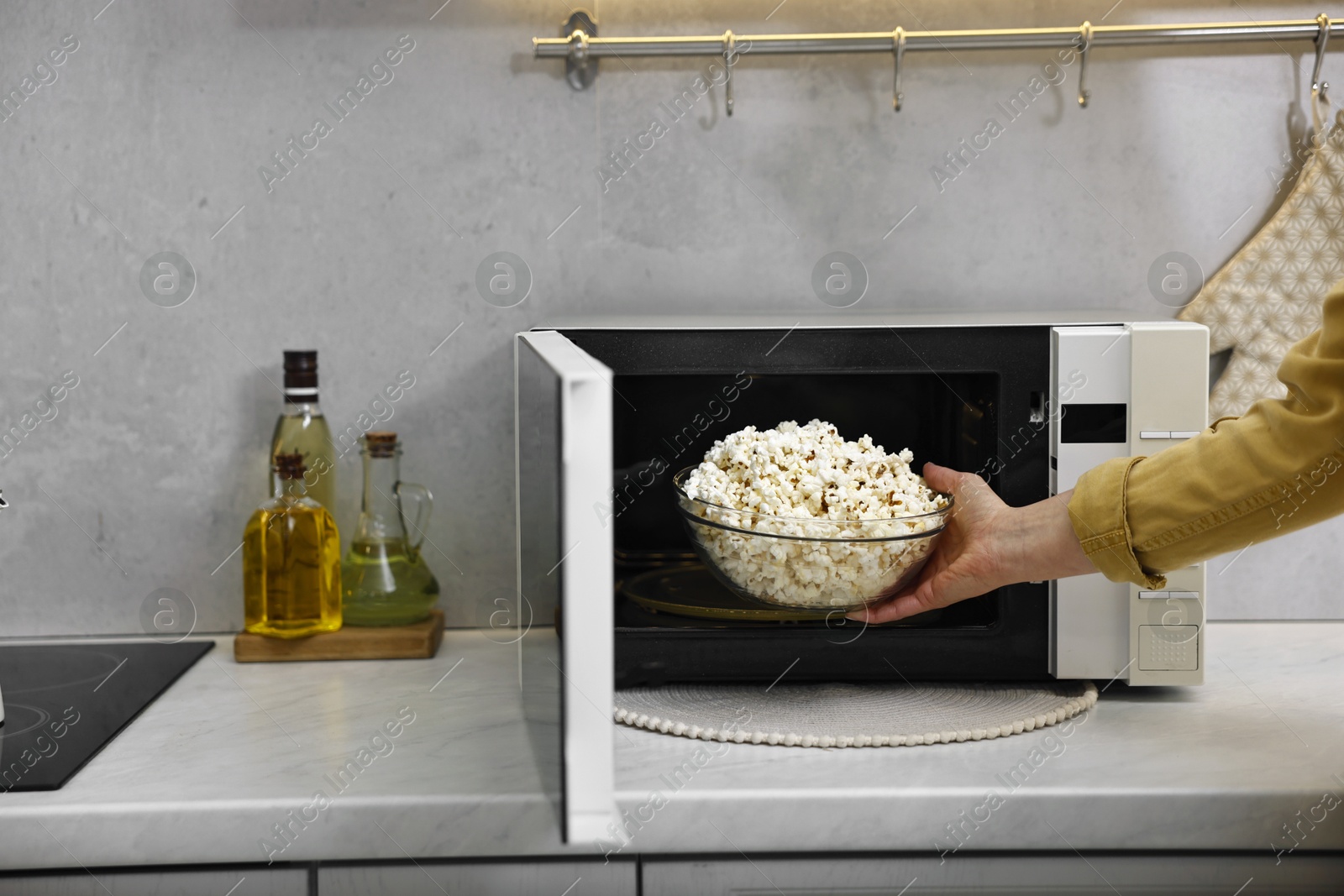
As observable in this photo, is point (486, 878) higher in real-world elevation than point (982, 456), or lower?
lower

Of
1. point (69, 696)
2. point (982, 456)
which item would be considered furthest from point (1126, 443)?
point (69, 696)

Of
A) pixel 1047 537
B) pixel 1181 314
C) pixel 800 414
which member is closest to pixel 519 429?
pixel 800 414

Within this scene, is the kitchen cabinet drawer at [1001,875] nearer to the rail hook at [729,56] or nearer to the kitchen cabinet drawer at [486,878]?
the kitchen cabinet drawer at [486,878]

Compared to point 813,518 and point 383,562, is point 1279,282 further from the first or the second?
point 383,562

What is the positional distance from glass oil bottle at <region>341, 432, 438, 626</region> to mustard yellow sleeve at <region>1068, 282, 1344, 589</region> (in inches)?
26.6

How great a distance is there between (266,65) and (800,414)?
698 millimetres

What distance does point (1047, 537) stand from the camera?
0.84 m

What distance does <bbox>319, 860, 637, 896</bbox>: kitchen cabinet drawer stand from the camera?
778mm

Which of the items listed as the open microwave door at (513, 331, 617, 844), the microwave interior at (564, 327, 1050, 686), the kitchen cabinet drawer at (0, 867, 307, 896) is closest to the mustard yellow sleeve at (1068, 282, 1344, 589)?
the microwave interior at (564, 327, 1050, 686)

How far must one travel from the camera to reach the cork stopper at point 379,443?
44.3 inches

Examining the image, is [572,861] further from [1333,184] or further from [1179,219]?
[1333,184]

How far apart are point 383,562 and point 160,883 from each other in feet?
1.38

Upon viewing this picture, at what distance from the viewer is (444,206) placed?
3.88ft

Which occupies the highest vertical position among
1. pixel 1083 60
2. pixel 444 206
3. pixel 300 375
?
pixel 1083 60
